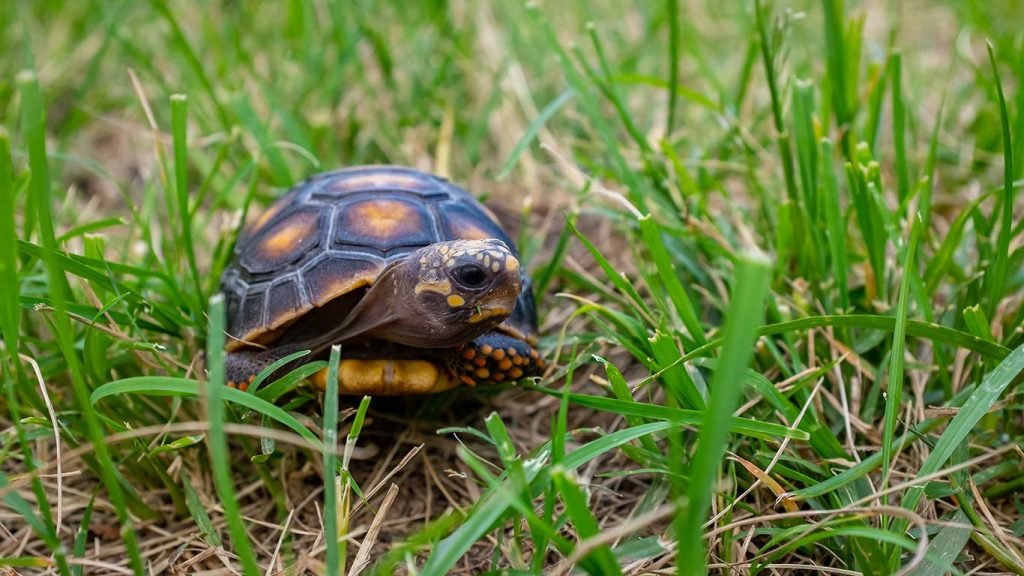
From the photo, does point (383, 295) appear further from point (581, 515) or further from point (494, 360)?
point (581, 515)

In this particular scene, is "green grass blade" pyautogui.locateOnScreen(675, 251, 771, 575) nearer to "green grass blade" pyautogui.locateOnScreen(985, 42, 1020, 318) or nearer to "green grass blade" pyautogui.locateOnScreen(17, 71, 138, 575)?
"green grass blade" pyautogui.locateOnScreen(17, 71, 138, 575)

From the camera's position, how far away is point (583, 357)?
1.94m

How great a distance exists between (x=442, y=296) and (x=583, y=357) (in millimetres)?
448

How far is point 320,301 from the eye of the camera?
5.96 ft

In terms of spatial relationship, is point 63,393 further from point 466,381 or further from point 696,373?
point 696,373

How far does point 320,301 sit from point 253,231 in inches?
19.3

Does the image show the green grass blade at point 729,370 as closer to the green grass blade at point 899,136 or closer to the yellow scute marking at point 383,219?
the yellow scute marking at point 383,219

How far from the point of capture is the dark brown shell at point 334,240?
1847 mm

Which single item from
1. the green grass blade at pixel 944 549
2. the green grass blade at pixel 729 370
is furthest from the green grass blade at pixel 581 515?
the green grass blade at pixel 944 549

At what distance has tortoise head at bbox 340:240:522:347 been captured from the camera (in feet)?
5.39

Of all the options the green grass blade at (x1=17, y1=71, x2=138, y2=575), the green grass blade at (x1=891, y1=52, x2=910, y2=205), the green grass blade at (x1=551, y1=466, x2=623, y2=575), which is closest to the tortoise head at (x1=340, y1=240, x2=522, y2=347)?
the green grass blade at (x1=551, y1=466, x2=623, y2=575)

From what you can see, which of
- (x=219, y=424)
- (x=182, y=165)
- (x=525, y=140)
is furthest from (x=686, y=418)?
(x=182, y=165)

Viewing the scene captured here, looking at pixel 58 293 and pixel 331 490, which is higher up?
pixel 58 293

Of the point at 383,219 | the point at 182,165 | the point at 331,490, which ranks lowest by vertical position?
the point at 331,490
